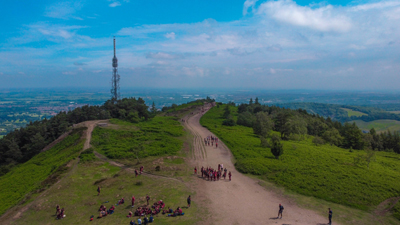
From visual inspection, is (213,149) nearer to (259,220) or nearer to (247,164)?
(247,164)

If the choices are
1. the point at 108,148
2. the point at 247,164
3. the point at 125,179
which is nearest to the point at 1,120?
the point at 108,148

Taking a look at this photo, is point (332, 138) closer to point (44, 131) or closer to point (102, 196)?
point (102, 196)

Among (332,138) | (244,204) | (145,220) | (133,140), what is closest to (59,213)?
(145,220)

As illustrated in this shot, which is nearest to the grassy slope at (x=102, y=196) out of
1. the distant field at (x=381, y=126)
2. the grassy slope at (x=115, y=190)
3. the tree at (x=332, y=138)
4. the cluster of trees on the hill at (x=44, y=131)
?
the grassy slope at (x=115, y=190)

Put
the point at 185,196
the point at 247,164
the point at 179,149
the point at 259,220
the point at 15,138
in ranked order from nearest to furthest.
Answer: the point at 259,220, the point at 185,196, the point at 247,164, the point at 179,149, the point at 15,138

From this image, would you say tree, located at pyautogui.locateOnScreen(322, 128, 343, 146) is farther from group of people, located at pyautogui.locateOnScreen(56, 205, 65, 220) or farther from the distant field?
the distant field

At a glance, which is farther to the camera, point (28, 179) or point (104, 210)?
point (28, 179)

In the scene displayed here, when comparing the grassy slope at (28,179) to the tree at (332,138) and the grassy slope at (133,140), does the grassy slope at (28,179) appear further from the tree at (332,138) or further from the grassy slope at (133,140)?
the tree at (332,138)

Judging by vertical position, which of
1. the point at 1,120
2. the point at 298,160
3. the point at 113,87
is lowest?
the point at 1,120

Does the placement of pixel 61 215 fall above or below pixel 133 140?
below
